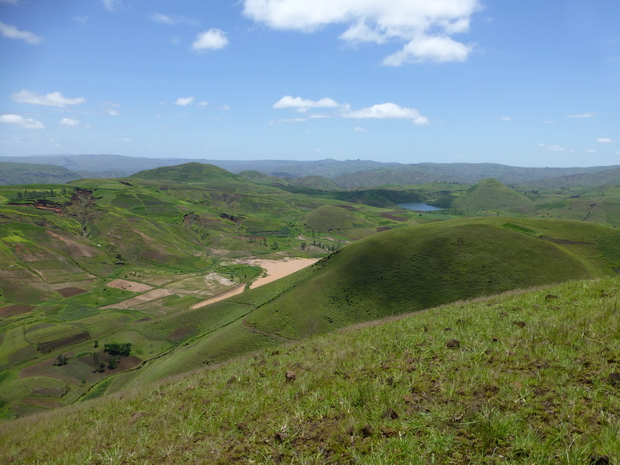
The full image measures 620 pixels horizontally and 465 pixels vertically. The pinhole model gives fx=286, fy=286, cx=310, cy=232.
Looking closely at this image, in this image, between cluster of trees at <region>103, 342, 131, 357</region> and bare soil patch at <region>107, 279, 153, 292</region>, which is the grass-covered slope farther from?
bare soil patch at <region>107, 279, 153, 292</region>

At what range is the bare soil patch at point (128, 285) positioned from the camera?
122m

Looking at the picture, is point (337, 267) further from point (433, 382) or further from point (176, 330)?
point (433, 382)

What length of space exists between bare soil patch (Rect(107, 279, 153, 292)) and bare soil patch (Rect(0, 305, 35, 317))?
26.8 m

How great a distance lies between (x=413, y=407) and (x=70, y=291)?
478ft

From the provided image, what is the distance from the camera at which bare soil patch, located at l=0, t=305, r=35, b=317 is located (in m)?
94.8

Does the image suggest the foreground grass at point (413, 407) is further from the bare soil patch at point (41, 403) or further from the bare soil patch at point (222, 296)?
the bare soil patch at point (222, 296)

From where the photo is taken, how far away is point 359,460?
21.0 feet

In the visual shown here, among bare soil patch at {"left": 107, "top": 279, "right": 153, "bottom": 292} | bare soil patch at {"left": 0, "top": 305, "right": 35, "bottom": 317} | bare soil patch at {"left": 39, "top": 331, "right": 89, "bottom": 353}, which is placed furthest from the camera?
bare soil patch at {"left": 107, "top": 279, "right": 153, "bottom": 292}

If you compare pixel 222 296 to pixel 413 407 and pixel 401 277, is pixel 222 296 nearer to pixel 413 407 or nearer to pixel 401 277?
pixel 401 277

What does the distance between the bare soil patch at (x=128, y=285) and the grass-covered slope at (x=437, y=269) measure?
2959 inches

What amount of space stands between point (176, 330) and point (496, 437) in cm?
9531

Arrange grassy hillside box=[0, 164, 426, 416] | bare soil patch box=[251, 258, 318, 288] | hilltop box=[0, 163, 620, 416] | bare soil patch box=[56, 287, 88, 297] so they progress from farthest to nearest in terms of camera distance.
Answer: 1. bare soil patch box=[251, 258, 318, 288]
2. bare soil patch box=[56, 287, 88, 297]
3. grassy hillside box=[0, 164, 426, 416]
4. hilltop box=[0, 163, 620, 416]

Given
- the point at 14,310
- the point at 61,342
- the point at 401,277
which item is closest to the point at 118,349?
the point at 61,342

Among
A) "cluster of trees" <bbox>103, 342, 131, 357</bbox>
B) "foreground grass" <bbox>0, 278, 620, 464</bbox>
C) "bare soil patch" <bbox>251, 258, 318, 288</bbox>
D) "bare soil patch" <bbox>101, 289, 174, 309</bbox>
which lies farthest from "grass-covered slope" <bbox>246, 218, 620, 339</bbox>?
"bare soil patch" <bbox>101, 289, 174, 309</bbox>
